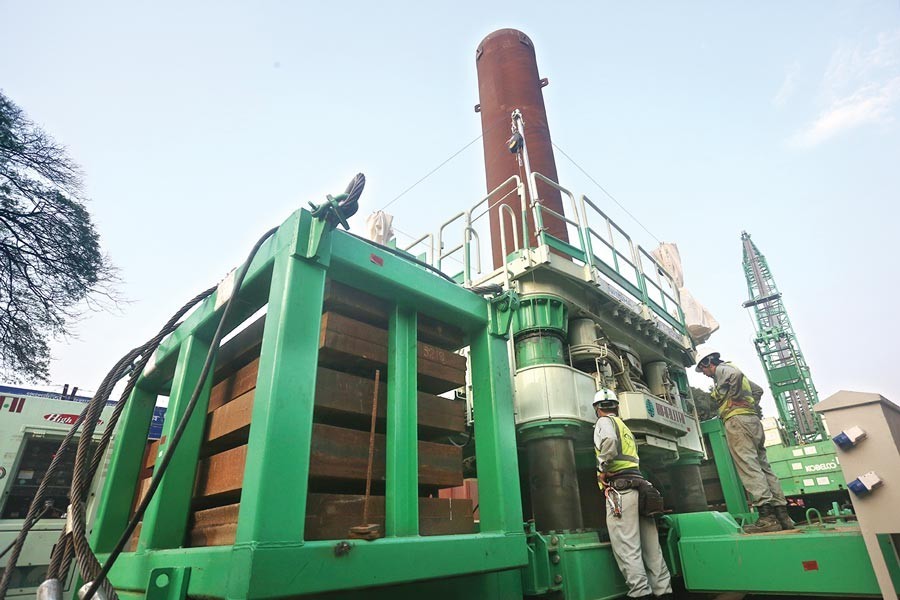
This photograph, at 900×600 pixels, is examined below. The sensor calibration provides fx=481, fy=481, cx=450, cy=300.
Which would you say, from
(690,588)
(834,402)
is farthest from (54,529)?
(834,402)

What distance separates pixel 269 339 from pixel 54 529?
5.13 m

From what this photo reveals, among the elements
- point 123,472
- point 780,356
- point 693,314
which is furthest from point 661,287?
point 780,356

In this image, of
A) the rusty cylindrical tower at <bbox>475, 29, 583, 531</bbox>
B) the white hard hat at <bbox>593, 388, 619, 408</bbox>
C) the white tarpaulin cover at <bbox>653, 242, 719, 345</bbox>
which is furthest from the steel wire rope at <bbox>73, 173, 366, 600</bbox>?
the white tarpaulin cover at <bbox>653, 242, 719, 345</bbox>

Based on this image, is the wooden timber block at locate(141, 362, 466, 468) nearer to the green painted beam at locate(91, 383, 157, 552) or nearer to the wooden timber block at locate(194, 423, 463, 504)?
the wooden timber block at locate(194, 423, 463, 504)

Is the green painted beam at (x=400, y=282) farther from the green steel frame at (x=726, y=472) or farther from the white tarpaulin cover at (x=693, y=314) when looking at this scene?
the white tarpaulin cover at (x=693, y=314)

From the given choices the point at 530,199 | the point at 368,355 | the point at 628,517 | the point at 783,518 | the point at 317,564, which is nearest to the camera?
the point at 317,564

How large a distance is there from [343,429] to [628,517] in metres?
2.66

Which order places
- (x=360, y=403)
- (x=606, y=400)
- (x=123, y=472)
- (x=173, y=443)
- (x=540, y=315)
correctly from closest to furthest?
(x=173, y=443)
(x=360, y=403)
(x=123, y=472)
(x=606, y=400)
(x=540, y=315)

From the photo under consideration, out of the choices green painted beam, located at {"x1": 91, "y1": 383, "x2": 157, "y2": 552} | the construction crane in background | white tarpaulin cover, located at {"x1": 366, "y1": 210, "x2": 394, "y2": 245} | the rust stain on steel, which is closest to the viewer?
green painted beam, located at {"x1": 91, "y1": 383, "x2": 157, "y2": 552}

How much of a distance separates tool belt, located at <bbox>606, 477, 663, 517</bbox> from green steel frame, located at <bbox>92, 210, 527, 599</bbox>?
1.48 metres

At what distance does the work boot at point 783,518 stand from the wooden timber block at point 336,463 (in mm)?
3824

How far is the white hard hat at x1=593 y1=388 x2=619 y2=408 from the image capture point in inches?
171

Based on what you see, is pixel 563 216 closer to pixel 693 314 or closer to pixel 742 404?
pixel 742 404

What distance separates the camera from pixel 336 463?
2.20 m
